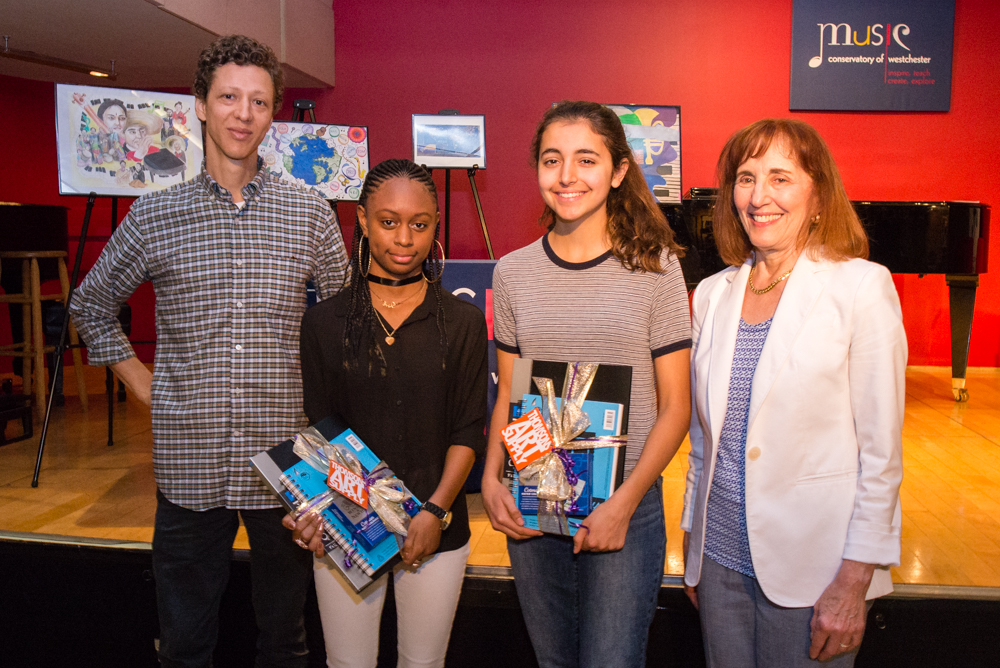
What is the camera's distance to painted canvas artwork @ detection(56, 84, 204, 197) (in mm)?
3387

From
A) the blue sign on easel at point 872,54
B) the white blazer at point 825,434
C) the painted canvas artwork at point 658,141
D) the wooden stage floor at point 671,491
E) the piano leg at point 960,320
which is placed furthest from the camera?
the blue sign on easel at point 872,54

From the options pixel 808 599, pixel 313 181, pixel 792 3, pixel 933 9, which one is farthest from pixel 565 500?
pixel 933 9

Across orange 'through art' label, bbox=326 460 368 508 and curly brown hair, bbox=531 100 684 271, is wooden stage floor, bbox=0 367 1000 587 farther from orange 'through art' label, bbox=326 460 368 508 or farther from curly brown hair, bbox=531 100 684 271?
curly brown hair, bbox=531 100 684 271

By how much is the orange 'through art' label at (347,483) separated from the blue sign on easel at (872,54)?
17.7 ft

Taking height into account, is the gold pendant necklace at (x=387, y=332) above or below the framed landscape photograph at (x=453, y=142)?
below

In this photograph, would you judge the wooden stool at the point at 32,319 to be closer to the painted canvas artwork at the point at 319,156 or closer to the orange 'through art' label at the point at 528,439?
the painted canvas artwork at the point at 319,156

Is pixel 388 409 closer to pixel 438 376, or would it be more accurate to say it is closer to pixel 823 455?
pixel 438 376

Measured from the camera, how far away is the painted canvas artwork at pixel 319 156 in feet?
13.6

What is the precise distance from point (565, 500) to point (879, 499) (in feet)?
1.82

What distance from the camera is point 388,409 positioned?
146 cm

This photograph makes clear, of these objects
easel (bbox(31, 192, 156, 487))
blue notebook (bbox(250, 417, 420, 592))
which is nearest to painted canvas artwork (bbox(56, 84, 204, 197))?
easel (bbox(31, 192, 156, 487))

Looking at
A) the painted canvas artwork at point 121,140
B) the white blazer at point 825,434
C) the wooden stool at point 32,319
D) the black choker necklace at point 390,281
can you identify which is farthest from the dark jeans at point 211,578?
the wooden stool at point 32,319

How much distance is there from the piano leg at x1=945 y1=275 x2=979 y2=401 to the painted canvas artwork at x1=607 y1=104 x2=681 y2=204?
6.34 ft

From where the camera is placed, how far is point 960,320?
15.1 feet
